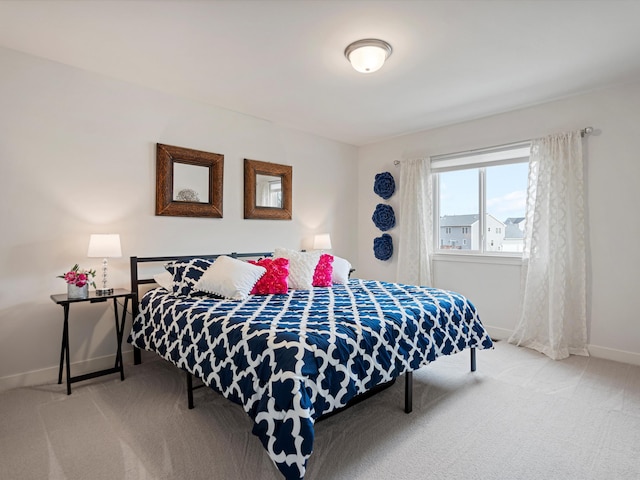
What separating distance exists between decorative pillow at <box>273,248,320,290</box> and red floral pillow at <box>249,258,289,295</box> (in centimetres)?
12

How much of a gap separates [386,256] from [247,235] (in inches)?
79.2

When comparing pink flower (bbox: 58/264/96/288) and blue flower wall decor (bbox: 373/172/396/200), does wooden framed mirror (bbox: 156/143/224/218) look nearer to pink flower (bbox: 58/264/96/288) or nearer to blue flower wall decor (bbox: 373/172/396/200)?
pink flower (bbox: 58/264/96/288)

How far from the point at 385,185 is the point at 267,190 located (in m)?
1.71

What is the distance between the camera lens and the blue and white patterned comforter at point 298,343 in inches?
65.8

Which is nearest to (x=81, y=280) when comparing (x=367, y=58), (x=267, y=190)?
(x=267, y=190)

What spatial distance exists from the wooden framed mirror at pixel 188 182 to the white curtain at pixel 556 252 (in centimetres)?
332

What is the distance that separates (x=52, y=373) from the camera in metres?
2.95

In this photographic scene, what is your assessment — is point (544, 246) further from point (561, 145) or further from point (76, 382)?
point (76, 382)

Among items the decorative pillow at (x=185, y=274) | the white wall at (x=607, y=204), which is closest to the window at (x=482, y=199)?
the white wall at (x=607, y=204)

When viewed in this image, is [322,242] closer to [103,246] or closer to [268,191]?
[268,191]

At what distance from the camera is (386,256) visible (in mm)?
5117

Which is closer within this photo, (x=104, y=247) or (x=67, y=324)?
(x=67, y=324)

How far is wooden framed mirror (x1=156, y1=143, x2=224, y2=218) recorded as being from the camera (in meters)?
3.51

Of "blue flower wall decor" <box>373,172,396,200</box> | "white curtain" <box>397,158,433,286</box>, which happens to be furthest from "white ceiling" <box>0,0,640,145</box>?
"blue flower wall decor" <box>373,172,396,200</box>
